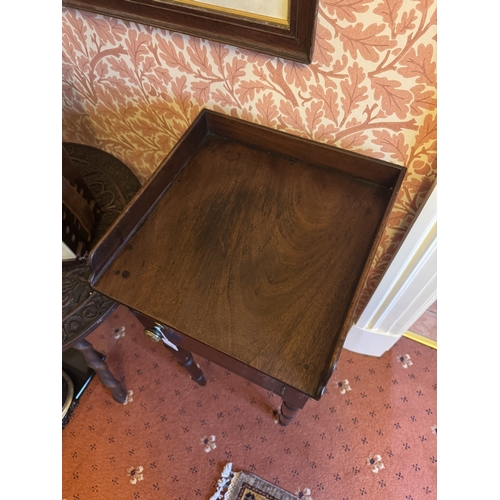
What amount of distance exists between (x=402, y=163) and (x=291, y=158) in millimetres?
238

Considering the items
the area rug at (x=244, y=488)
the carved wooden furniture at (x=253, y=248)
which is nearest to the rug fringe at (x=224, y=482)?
the area rug at (x=244, y=488)

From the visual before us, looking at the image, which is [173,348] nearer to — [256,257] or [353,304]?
[256,257]

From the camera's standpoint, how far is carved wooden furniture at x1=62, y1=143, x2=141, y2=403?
810 mm

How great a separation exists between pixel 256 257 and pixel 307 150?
27cm

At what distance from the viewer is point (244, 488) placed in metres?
1.12

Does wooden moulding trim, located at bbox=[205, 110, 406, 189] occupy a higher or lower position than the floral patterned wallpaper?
lower

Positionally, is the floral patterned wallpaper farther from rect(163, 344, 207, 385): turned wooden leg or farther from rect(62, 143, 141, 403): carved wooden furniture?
rect(163, 344, 207, 385): turned wooden leg

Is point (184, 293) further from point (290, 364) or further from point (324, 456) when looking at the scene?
point (324, 456)

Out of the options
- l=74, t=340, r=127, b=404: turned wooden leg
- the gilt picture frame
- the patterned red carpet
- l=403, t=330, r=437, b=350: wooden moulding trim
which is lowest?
the patterned red carpet

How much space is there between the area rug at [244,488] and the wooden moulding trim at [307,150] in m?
A: 0.97

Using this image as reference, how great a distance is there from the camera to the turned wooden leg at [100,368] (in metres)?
0.96

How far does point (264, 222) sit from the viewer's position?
751 mm

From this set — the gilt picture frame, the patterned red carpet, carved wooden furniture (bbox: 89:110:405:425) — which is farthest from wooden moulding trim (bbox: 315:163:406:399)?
the patterned red carpet

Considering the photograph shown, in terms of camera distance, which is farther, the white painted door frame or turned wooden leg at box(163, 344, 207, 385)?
turned wooden leg at box(163, 344, 207, 385)
